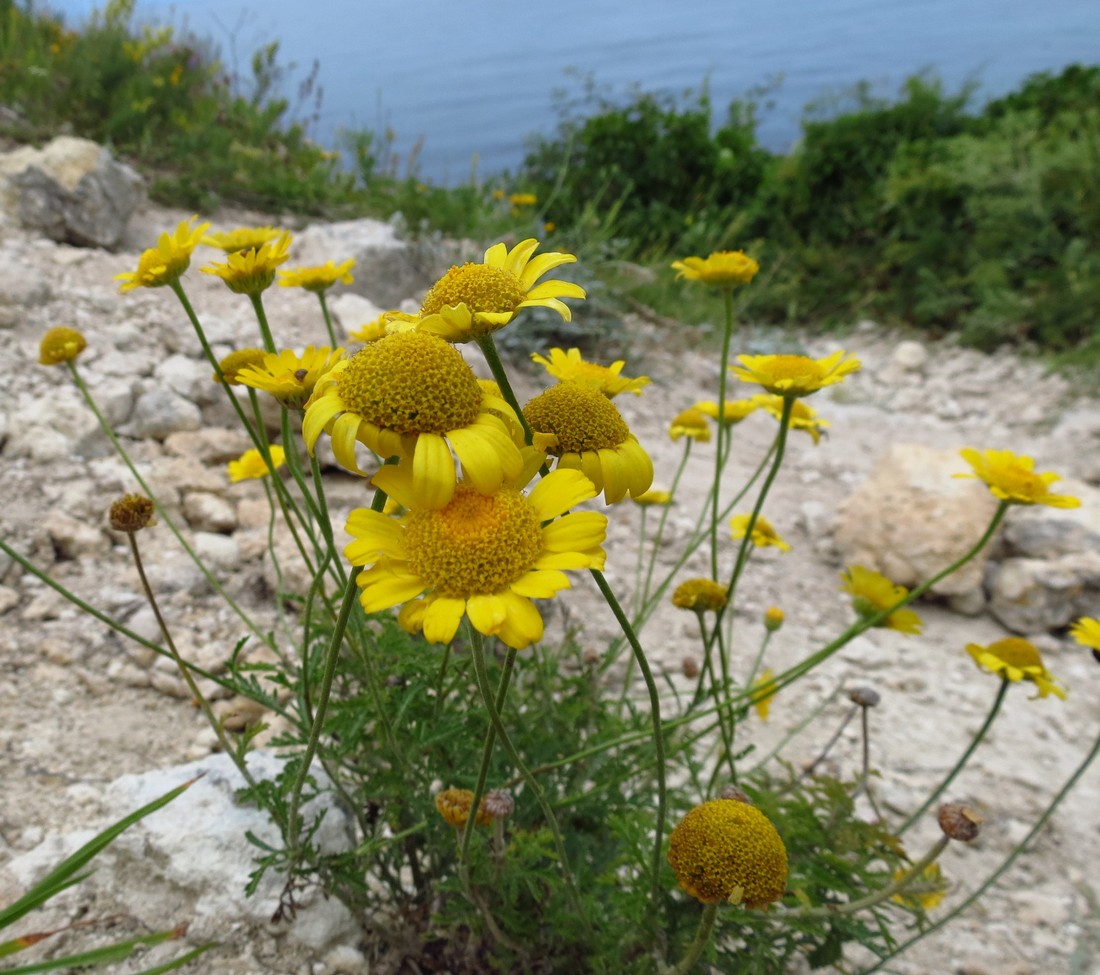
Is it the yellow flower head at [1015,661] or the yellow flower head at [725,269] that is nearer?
the yellow flower head at [725,269]

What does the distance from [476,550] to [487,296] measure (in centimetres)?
29

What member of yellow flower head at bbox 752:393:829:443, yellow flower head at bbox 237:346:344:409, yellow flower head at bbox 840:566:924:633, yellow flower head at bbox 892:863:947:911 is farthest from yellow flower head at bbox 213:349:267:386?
yellow flower head at bbox 892:863:947:911

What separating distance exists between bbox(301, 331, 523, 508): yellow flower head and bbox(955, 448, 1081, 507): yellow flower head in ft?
3.62

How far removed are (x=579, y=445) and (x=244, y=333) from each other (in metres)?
2.95

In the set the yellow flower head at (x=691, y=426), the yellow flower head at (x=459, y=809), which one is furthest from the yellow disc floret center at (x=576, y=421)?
the yellow flower head at (x=691, y=426)

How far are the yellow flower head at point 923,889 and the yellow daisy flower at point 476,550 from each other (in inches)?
37.7

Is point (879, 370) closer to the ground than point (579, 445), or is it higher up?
closer to the ground

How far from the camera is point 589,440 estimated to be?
3.28 ft

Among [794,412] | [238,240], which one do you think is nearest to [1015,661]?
[794,412]

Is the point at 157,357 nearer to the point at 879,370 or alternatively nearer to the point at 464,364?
the point at 464,364

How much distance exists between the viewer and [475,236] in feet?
15.7

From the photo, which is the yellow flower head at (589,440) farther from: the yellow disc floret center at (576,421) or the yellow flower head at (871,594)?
the yellow flower head at (871,594)

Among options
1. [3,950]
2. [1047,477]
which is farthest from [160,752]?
[1047,477]

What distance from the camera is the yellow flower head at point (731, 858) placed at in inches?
40.1
